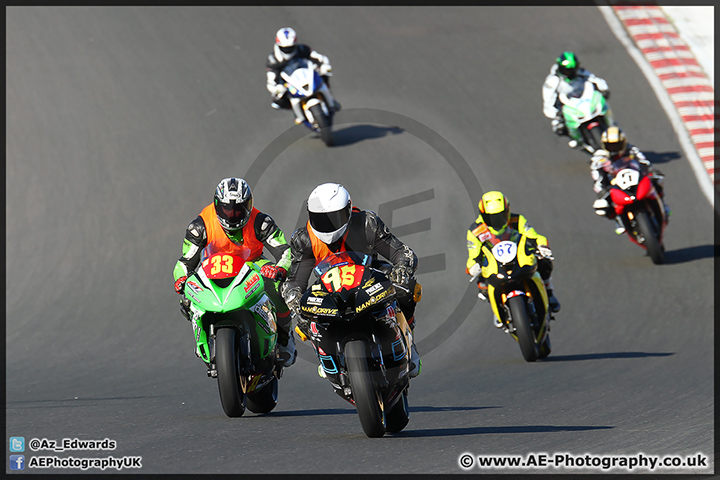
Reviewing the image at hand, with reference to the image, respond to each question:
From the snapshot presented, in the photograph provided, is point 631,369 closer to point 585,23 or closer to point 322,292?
point 322,292

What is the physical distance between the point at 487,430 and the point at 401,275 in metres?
1.37

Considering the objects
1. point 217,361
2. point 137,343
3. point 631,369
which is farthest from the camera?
point 137,343

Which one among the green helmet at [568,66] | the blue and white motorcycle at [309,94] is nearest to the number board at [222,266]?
the blue and white motorcycle at [309,94]

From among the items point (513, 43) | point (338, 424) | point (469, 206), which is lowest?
point (338, 424)

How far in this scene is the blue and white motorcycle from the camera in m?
17.8

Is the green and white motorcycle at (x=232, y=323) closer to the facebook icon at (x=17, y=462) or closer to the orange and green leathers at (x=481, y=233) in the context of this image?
the facebook icon at (x=17, y=462)

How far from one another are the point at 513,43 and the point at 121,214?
10.5 metres

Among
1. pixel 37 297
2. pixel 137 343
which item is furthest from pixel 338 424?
pixel 37 297

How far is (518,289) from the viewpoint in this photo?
10.6 metres

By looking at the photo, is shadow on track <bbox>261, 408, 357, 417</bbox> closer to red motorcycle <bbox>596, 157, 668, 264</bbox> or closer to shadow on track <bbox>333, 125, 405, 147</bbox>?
red motorcycle <bbox>596, 157, 668, 264</bbox>

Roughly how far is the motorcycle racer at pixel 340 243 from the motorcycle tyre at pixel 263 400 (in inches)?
54.6

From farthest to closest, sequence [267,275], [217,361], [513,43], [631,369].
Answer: [513,43] < [631,369] < [267,275] < [217,361]
